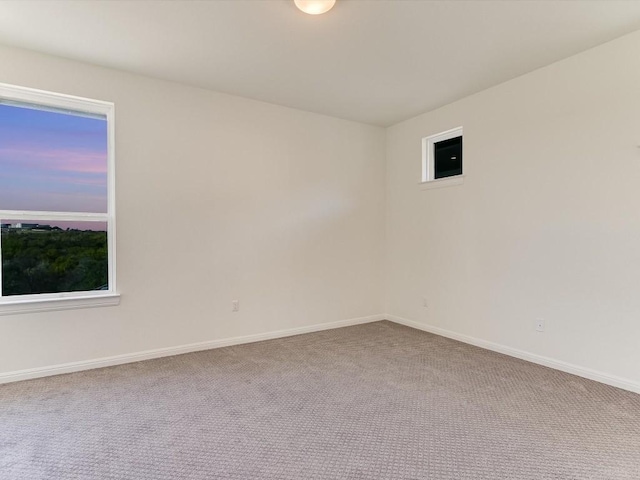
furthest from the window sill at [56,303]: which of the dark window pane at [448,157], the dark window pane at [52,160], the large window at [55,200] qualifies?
the dark window pane at [448,157]

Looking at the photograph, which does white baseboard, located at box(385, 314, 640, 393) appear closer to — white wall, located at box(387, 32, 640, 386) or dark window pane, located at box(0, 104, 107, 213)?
white wall, located at box(387, 32, 640, 386)

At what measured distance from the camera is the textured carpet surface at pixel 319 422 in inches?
70.3

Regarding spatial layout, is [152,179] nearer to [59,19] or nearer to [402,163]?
[59,19]

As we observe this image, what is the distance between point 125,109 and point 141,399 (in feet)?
8.21

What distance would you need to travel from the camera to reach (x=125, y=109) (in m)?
3.27

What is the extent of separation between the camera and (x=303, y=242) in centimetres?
432

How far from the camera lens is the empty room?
6.84ft

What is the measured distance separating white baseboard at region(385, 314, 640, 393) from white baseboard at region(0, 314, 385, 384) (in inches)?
45.3

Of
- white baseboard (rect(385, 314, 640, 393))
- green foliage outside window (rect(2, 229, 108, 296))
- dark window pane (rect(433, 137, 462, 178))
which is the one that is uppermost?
dark window pane (rect(433, 137, 462, 178))

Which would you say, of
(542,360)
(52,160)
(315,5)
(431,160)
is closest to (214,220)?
(52,160)

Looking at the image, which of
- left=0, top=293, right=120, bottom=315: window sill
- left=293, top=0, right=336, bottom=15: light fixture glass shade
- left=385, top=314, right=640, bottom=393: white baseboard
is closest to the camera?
left=293, top=0, right=336, bottom=15: light fixture glass shade

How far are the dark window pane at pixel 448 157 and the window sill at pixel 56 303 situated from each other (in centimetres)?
376

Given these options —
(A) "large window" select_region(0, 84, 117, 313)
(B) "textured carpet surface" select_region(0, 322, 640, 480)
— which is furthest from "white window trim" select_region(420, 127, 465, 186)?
A: (A) "large window" select_region(0, 84, 117, 313)

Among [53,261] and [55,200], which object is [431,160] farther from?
[53,261]
